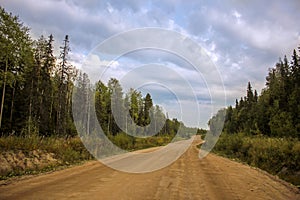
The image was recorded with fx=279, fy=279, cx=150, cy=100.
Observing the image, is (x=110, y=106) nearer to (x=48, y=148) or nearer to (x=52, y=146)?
(x=52, y=146)

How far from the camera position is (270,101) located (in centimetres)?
6091

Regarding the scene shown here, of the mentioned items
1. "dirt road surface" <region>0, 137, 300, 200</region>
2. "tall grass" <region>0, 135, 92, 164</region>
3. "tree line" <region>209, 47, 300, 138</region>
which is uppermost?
"tree line" <region>209, 47, 300, 138</region>

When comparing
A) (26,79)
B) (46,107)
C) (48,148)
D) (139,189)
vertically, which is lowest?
(139,189)

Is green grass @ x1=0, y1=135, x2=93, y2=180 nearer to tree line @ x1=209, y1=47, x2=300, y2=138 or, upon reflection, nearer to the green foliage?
the green foliage

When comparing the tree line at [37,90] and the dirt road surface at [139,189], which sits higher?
the tree line at [37,90]

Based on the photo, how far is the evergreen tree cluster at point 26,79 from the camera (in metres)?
27.6

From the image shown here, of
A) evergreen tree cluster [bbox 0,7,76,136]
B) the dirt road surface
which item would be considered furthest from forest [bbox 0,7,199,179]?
the dirt road surface

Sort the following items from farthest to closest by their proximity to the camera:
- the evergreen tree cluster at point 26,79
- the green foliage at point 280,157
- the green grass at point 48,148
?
1. the evergreen tree cluster at point 26,79
2. the green foliage at point 280,157
3. the green grass at point 48,148

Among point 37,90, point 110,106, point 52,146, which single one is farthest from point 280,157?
point 110,106

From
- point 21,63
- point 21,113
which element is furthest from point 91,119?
point 21,63

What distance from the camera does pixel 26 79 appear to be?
115 feet

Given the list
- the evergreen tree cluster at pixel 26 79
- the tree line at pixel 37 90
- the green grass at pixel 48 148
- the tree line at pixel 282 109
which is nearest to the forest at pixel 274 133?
the tree line at pixel 282 109

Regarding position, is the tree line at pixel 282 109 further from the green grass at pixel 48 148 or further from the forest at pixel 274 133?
the green grass at pixel 48 148

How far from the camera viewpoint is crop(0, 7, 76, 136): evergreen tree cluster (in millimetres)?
27594
